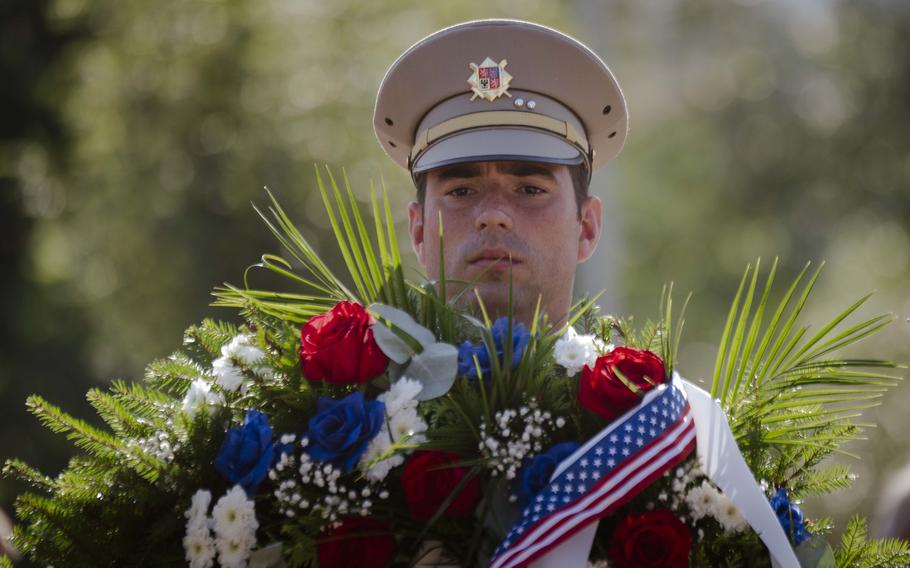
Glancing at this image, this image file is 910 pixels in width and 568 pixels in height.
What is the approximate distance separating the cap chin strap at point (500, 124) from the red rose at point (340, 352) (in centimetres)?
102

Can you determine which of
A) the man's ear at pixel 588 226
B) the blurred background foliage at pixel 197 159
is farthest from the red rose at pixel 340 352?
the blurred background foliage at pixel 197 159

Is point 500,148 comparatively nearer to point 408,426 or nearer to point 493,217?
point 493,217

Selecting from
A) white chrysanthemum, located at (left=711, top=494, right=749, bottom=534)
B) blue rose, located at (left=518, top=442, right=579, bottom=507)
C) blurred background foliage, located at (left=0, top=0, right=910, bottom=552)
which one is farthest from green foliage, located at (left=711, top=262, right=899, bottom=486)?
blurred background foliage, located at (left=0, top=0, right=910, bottom=552)

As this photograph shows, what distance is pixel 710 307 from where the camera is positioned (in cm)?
2602

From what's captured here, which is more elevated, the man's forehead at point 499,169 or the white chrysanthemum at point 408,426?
the man's forehead at point 499,169

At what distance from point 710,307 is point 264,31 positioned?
13271 mm

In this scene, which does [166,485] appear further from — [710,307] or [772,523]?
[710,307]

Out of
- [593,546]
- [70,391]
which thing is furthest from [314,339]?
[70,391]

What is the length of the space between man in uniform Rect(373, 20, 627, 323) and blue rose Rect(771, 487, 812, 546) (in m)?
0.85

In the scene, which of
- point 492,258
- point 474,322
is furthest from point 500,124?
point 474,322

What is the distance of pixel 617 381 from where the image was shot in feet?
8.12

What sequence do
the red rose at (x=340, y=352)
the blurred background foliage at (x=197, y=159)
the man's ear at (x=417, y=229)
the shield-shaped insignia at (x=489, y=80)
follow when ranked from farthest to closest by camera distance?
the blurred background foliage at (x=197, y=159) < the man's ear at (x=417, y=229) < the shield-shaped insignia at (x=489, y=80) < the red rose at (x=340, y=352)

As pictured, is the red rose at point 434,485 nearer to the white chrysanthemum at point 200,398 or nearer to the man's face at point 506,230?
the white chrysanthemum at point 200,398

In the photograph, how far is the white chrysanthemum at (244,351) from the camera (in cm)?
257
